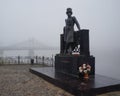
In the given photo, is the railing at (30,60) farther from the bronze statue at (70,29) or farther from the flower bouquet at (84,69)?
the flower bouquet at (84,69)

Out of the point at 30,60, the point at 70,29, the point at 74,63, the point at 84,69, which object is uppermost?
the point at 70,29

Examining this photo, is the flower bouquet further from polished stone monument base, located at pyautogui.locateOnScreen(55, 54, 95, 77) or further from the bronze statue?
the bronze statue

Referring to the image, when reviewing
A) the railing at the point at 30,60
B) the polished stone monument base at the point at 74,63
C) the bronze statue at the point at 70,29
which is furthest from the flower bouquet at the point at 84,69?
the railing at the point at 30,60

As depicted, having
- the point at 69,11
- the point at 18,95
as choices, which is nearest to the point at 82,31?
the point at 69,11

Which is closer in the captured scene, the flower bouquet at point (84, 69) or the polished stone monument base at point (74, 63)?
the flower bouquet at point (84, 69)

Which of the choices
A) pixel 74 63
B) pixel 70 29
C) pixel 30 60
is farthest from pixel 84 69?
pixel 30 60

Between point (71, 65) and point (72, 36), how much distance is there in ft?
4.78

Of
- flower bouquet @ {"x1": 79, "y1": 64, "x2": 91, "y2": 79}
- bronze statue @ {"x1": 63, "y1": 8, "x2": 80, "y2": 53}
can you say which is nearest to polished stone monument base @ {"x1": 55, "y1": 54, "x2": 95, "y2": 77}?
flower bouquet @ {"x1": 79, "y1": 64, "x2": 91, "y2": 79}

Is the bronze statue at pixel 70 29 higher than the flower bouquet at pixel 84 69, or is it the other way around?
the bronze statue at pixel 70 29

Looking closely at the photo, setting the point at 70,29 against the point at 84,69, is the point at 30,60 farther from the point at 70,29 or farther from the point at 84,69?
the point at 84,69

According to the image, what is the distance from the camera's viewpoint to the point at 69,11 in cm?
873

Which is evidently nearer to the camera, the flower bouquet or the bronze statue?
the flower bouquet

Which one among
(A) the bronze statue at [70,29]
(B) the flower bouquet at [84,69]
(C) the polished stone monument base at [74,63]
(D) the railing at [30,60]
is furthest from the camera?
(D) the railing at [30,60]

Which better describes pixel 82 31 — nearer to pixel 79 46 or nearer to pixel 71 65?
pixel 79 46
